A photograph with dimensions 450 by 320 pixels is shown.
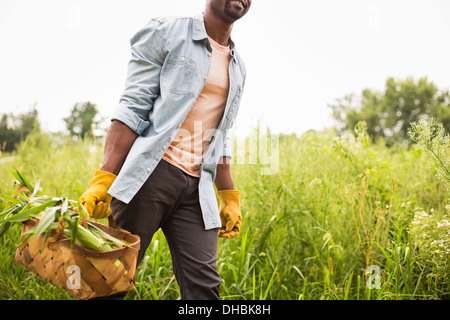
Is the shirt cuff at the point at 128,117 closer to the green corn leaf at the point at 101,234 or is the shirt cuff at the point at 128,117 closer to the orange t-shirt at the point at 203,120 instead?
the orange t-shirt at the point at 203,120

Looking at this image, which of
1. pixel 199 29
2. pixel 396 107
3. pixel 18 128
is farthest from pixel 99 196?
pixel 396 107

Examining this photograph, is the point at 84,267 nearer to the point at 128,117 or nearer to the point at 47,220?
the point at 47,220

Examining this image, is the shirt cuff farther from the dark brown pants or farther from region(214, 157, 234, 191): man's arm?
region(214, 157, 234, 191): man's arm

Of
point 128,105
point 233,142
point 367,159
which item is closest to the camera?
point 128,105

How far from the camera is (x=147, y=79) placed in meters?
1.71

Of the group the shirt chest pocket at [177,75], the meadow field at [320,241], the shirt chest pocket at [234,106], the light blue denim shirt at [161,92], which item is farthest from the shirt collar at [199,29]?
the meadow field at [320,241]

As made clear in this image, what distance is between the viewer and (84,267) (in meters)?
1.26

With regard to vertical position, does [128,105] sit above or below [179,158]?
above

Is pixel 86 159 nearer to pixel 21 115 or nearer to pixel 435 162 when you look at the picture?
pixel 21 115

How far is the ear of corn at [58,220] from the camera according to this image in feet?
4.06

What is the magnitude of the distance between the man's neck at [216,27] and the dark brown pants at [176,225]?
2.37ft

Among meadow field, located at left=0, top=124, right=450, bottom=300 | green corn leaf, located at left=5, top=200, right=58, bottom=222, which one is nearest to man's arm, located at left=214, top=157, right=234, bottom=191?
meadow field, located at left=0, top=124, right=450, bottom=300

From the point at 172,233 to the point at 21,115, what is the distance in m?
3.54
